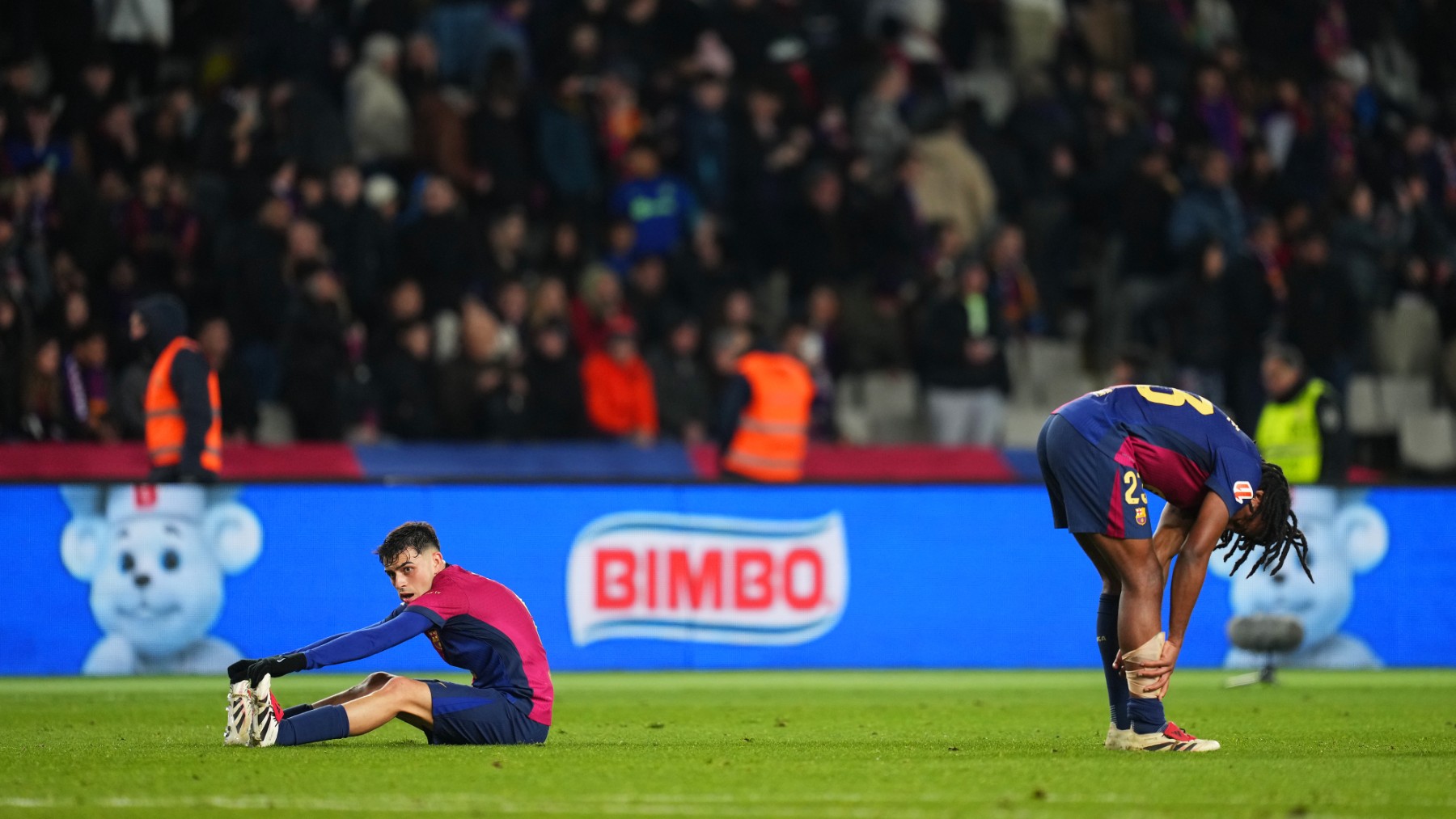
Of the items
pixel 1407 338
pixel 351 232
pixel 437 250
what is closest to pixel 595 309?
pixel 437 250

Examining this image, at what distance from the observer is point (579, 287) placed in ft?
60.0

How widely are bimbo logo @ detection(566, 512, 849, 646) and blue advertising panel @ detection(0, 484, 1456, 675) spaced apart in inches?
0.5

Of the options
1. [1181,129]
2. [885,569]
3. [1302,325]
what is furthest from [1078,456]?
[1181,129]

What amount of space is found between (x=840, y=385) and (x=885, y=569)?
15.9ft

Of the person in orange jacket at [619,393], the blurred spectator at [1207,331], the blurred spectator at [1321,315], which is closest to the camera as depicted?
the person in orange jacket at [619,393]

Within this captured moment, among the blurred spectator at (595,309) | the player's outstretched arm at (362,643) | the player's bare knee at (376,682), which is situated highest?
the blurred spectator at (595,309)

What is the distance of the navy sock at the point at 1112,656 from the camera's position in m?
8.70

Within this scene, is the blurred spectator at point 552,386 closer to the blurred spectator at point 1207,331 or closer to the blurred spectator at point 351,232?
the blurred spectator at point 351,232

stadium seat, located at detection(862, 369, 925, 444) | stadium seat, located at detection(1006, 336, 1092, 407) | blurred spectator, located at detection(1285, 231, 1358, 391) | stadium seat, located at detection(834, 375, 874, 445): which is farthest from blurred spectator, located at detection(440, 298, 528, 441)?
blurred spectator, located at detection(1285, 231, 1358, 391)

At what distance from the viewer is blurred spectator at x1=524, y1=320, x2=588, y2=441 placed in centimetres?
1720

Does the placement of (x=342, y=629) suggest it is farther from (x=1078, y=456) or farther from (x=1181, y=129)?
(x=1181, y=129)

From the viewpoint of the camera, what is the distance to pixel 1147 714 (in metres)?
8.49

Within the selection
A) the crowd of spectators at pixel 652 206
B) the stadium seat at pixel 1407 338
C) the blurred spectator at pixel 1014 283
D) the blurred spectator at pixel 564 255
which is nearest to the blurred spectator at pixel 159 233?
the crowd of spectators at pixel 652 206

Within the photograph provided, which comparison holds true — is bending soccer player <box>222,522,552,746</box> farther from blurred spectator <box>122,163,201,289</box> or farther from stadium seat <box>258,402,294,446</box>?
blurred spectator <box>122,163,201,289</box>
